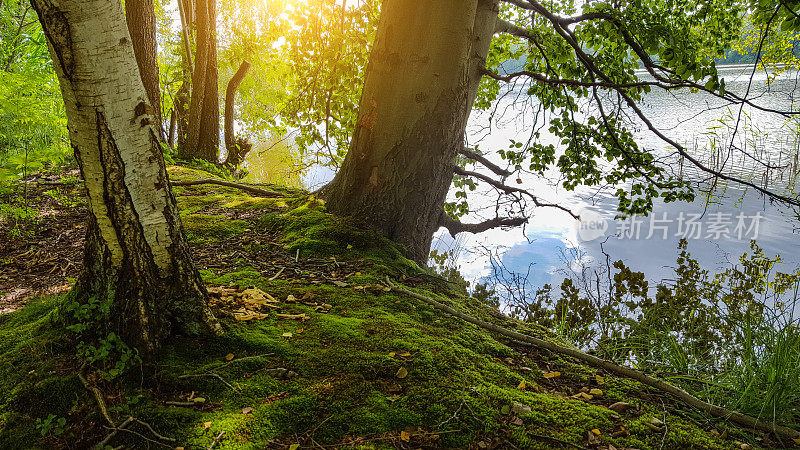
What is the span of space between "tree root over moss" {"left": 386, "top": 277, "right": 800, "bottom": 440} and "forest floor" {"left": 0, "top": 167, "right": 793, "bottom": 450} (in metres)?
0.05

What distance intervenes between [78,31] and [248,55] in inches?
374

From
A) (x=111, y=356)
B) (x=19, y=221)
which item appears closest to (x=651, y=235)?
(x=111, y=356)

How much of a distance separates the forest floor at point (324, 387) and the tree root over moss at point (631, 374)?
47 millimetres

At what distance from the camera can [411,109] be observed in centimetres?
414

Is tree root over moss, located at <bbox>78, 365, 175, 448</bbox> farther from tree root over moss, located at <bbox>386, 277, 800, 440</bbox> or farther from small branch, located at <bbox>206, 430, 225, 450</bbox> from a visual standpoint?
tree root over moss, located at <bbox>386, 277, 800, 440</bbox>

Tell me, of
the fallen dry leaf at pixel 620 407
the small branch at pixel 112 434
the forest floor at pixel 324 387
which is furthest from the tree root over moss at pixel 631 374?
the small branch at pixel 112 434

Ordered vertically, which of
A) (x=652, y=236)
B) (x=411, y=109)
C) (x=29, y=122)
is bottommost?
(x=652, y=236)

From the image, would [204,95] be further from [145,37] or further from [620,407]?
[620,407]

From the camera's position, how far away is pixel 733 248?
33.7 ft

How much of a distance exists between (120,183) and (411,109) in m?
2.74

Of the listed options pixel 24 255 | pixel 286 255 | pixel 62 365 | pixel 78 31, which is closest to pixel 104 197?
pixel 78 31

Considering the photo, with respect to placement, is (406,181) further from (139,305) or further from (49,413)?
(49,413)

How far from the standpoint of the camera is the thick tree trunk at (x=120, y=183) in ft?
5.83

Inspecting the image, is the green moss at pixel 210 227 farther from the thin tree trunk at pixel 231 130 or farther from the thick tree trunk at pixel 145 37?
the thin tree trunk at pixel 231 130
